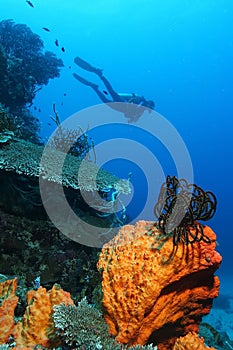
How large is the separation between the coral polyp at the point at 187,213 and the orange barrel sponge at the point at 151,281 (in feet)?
0.32

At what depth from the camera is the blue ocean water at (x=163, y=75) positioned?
2997 inches

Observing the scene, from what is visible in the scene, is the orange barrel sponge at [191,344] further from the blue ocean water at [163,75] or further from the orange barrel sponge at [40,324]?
the blue ocean water at [163,75]

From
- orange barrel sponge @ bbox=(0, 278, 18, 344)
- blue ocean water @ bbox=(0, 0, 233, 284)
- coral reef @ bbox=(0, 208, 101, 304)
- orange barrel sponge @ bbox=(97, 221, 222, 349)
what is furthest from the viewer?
blue ocean water @ bbox=(0, 0, 233, 284)

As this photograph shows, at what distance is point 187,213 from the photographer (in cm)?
293

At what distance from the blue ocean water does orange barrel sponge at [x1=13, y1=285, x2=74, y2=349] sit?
72.7 meters

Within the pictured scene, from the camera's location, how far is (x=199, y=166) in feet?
334

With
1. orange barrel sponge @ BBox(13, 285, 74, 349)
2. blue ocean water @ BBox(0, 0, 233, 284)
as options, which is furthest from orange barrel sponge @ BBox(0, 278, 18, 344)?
blue ocean water @ BBox(0, 0, 233, 284)

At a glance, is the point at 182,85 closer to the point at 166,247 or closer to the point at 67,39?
the point at 67,39

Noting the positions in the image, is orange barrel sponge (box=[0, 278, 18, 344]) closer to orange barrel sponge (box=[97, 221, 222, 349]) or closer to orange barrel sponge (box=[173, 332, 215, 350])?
orange barrel sponge (box=[97, 221, 222, 349])

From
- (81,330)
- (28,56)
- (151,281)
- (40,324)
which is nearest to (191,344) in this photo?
(151,281)

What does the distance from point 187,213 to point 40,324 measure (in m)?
1.92

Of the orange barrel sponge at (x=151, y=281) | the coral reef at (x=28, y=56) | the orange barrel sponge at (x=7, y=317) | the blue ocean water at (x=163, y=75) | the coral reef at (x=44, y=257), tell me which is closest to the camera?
the orange barrel sponge at (x=7, y=317)

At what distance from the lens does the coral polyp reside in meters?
2.88

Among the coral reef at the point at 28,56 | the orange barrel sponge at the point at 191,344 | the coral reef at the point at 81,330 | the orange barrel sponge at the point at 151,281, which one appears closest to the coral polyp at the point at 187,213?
the orange barrel sponge at the point at 151,281
